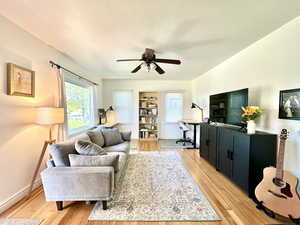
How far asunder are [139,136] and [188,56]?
4.28 meters

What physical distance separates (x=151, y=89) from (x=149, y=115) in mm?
1137

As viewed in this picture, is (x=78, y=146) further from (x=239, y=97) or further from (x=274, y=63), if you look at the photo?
(x=274, y=63)

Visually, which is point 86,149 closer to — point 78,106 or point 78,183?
point 78,183

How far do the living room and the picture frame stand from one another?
0.05ft

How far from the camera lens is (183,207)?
2.24 m

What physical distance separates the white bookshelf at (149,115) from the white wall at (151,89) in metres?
0.21

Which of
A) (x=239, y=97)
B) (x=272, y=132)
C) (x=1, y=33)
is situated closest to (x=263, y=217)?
(x=272, y=132)

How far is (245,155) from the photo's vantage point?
2.57 meters

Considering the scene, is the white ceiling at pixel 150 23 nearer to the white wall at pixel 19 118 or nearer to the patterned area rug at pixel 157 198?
the white wall at pixel 19 118

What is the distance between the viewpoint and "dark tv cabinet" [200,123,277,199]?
2.47 metres

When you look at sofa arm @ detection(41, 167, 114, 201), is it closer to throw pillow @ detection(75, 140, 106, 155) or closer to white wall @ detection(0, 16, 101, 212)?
throw pillow @ detection(75, 140, 106, 155)

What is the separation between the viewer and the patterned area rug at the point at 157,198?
6.79 feet

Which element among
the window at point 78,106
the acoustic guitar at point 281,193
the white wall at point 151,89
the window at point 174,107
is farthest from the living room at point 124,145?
the window at point 174,107

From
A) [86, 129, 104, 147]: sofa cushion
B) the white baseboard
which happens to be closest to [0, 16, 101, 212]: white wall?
the white baseboard
